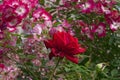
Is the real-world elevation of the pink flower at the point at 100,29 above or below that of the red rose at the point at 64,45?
below

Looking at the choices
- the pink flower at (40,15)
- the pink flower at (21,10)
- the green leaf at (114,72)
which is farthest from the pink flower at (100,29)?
the pink flower at (21,10)

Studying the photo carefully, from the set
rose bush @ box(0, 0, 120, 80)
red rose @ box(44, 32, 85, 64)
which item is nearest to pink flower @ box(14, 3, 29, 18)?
rose bush @ box(0, 0, 120, 80)

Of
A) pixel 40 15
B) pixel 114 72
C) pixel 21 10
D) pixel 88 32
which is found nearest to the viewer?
pixel 21 10

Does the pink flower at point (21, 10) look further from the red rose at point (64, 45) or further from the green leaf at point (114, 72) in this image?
the green leaf at point (114, 72)

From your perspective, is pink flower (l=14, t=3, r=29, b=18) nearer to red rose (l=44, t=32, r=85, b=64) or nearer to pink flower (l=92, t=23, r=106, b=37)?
red rose (l=44, t=32, r=85, b=64)

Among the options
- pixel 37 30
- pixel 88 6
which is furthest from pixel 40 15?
pixel 88 6

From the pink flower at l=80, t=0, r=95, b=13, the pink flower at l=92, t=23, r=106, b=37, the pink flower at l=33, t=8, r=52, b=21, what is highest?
the pink flower at l=33, t=8, r=52, b=21

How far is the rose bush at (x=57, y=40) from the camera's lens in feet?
4.75

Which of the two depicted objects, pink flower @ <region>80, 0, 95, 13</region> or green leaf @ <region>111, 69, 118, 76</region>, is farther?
pink flower @ <region>80, 0, 95, 13</region>

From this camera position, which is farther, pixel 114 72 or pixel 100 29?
pixel 100 29

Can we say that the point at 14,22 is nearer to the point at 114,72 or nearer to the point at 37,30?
the point at 37,30

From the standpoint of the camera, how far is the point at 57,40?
4.38ft

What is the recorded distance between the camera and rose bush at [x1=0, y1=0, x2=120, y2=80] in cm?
145

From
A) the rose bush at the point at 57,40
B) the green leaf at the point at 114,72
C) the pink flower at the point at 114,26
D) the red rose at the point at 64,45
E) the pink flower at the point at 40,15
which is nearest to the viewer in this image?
the red rose at the point at 64,45
